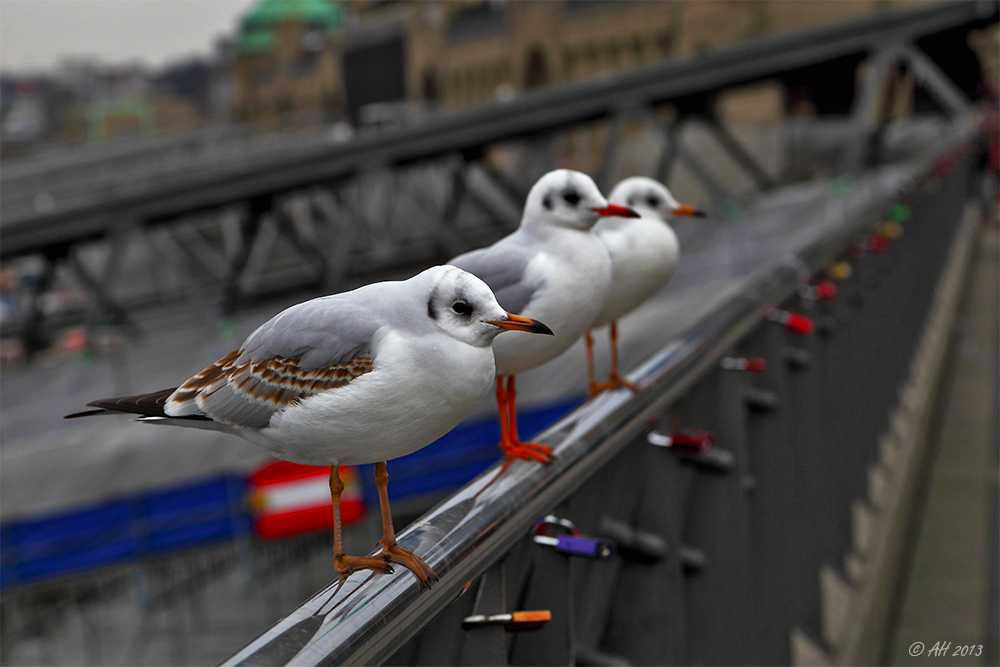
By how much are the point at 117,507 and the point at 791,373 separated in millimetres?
8185

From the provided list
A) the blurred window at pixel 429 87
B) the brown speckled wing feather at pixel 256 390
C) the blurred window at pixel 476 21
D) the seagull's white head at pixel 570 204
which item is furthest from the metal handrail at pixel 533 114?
the blurred window at pixel 429 87

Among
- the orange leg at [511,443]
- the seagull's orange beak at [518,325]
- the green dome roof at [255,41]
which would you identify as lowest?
the green dome roof at [255,41]

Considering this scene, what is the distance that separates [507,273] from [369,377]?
563 mm

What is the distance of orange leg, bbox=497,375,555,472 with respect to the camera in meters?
1.97

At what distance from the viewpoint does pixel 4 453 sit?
11758 millimetres

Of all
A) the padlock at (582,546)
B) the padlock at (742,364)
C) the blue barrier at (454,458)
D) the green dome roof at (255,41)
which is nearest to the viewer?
the padlock at (582,546)

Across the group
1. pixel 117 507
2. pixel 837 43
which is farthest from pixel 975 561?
pixel 837 43

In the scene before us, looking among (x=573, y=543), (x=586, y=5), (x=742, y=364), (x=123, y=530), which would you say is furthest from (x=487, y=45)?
(x=573, y=543)

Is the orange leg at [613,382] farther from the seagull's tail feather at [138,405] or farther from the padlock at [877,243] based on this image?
the padlock at [877,243]

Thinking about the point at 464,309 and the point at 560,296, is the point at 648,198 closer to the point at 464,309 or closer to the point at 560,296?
the point at 560,296

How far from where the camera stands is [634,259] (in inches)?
93.8

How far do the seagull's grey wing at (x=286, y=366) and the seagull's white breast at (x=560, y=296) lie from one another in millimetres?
462

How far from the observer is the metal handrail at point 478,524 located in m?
→ 1.26

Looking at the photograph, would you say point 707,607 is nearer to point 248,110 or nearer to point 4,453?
point 4,453
